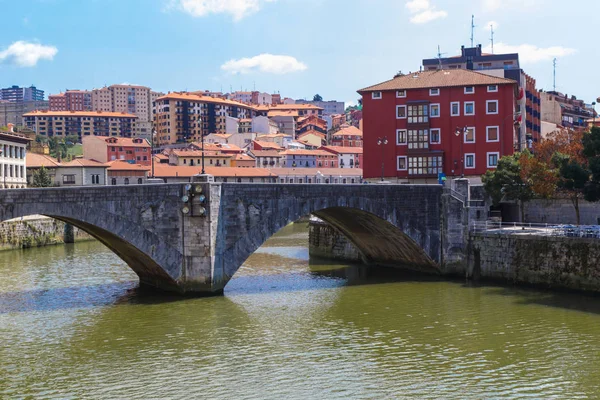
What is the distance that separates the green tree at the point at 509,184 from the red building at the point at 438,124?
14.8m

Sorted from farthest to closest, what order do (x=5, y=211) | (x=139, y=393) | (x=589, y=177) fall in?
1. (x=589, y=177)
2. (x=5, y=211)
3. (x=139, y=393)

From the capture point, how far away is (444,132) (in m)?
72.3

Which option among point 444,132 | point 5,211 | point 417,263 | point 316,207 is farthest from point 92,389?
point 444,132

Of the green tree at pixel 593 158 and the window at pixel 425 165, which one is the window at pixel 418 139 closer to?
the window at pixel 425 165

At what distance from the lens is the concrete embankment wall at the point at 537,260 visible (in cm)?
4062

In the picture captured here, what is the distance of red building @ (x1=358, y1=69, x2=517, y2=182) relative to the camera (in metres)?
70.4

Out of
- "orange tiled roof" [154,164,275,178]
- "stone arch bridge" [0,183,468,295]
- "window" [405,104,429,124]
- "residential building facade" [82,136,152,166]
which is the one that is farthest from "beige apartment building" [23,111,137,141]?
"stone arch bridge" [0,183,468,295]

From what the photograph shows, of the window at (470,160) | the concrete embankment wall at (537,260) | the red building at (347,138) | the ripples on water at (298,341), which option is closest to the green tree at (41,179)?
the ripples on water at (298,341)

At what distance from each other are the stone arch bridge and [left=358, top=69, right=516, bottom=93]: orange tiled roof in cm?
2480

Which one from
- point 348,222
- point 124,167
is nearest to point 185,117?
point 124,167

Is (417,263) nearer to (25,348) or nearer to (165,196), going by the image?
(165,196)

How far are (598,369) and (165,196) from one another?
75.9 ft

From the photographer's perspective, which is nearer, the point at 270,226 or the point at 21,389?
the point at 21,389

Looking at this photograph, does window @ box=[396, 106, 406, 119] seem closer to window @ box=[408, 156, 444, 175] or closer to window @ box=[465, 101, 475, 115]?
window @ box=[408, 156, 444, 175]
